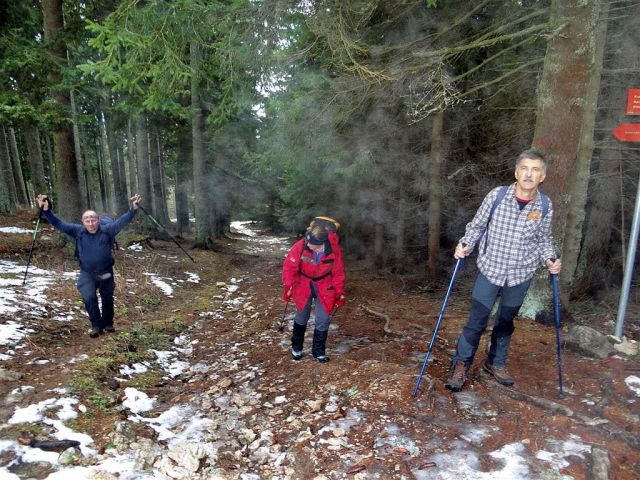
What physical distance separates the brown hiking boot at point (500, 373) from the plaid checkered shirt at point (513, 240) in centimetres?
113

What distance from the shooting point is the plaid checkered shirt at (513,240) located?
407 centimetres

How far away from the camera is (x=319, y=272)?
5.40 m

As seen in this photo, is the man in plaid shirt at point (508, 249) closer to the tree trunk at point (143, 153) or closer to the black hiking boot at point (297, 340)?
the black hiking boot at point (297, 340)

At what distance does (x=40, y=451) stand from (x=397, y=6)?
945 cm

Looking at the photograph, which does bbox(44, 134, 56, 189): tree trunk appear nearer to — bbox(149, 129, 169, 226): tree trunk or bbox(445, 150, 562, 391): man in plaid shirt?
bbox(149, 129, 169, 226): tree trunk

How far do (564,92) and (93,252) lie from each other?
759 cm

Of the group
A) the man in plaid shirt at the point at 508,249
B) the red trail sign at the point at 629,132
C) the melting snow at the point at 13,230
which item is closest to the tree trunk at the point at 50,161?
the melting snow at the point at 13,230

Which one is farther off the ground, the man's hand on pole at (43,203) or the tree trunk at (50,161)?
the tree trunk at (50,161)

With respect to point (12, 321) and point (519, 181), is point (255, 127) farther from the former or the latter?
point (519, 181)

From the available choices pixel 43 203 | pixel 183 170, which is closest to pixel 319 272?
pixel 43 203

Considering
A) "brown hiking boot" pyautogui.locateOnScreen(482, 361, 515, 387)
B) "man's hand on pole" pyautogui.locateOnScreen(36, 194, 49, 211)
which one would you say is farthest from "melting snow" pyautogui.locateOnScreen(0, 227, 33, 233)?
"brown hiking boot" pyautogui.locateOnScreen(482, 361, 515, 387)

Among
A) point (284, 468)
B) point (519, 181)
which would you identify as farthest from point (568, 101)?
point (284, 468)

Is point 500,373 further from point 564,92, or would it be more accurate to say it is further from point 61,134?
point 61,134

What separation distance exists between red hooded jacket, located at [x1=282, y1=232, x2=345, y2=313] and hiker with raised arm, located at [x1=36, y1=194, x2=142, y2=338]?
269 centimetres
